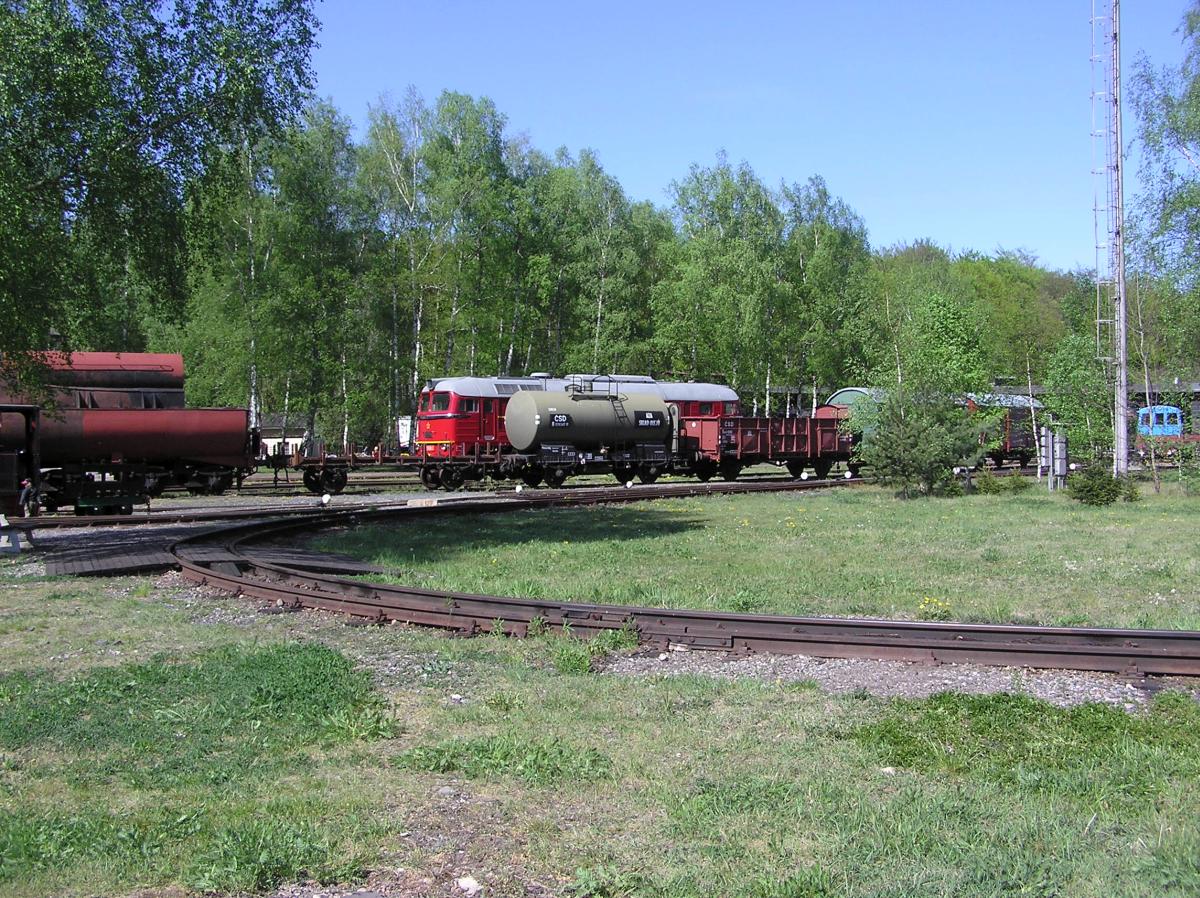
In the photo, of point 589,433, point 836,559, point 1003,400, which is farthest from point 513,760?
point 1003,400

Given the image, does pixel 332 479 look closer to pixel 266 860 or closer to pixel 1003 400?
pixel 266 860

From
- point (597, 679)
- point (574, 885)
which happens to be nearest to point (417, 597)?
point (597, 679)

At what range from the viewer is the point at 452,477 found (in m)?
32.6

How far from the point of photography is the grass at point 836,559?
1120 cm

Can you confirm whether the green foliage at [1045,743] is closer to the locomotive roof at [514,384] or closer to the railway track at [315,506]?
the railway track at [315,506]

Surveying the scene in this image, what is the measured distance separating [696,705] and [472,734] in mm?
1578

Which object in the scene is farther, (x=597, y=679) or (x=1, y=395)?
(x=1, y=395)

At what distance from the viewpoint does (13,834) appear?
4.65m

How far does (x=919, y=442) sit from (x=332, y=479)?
16943 millimetres

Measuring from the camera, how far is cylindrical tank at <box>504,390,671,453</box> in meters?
32.0

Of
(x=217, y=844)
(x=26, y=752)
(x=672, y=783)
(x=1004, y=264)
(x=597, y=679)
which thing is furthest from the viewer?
(x=1004, y=264)

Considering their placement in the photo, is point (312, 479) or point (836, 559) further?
point (312, 479)

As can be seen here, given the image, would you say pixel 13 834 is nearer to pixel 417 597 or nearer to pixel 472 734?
pixel 472 734

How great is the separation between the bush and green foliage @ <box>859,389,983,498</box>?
3.14 m
